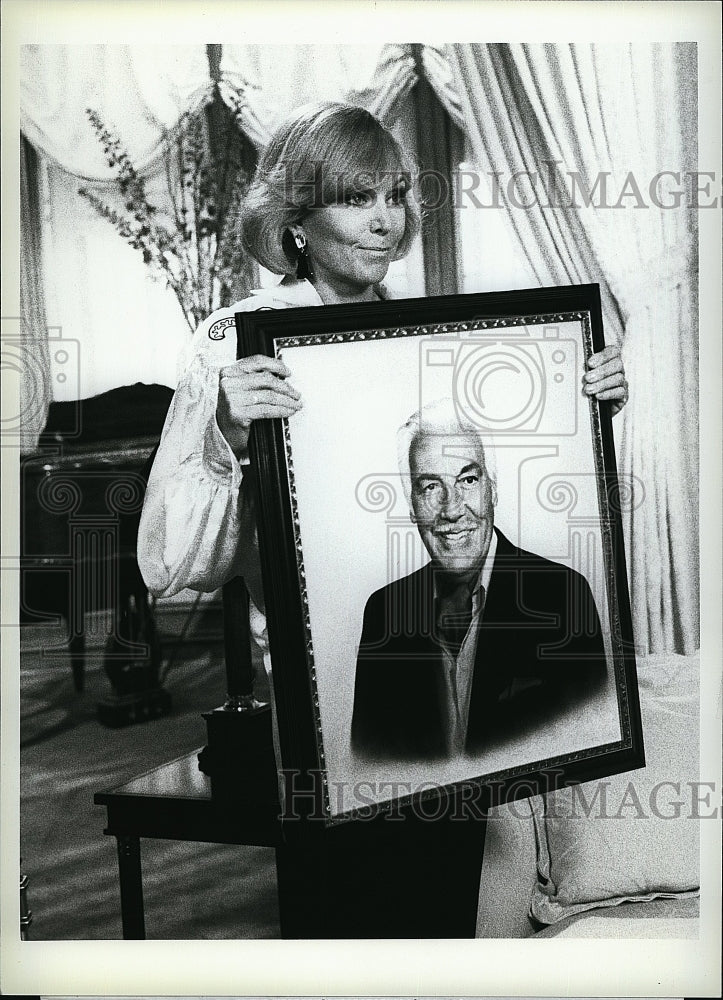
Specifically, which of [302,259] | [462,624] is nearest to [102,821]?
[462,624]

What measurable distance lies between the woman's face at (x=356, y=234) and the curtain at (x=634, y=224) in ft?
0.76

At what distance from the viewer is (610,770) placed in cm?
206

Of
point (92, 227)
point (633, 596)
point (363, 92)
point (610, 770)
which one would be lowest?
point (610, 770)

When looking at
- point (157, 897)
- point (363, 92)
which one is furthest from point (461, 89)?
point (157, 897)

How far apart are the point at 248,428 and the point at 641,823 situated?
1215mm

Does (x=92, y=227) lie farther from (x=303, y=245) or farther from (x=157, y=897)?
(x=157, y=897)

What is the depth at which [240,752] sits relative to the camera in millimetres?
2020

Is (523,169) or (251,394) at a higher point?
(523,169)

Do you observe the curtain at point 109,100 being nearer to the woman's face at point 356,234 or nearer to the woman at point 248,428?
the woman at point 248,428

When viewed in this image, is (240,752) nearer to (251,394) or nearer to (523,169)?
(251,394)

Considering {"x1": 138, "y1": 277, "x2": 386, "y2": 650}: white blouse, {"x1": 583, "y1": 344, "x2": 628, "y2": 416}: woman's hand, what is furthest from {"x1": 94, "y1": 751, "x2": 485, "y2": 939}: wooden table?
{"x1": 583, "y1": 344, "x2": 628, "y2": 416}: woman's hand

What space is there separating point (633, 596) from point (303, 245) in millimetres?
1044

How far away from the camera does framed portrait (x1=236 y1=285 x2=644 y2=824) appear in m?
1.98

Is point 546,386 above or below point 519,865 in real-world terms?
above
